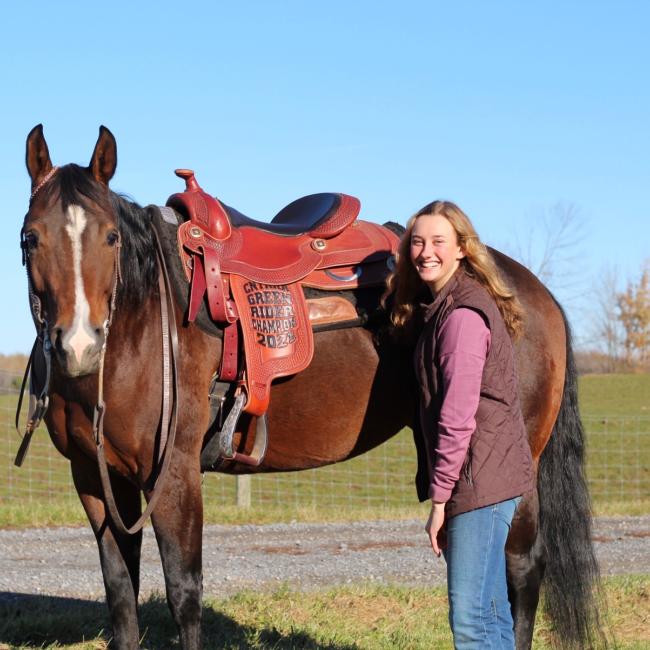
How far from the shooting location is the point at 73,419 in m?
3.24

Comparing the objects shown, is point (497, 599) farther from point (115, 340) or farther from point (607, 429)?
point (607, 429)

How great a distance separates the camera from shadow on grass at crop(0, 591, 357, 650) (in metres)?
4.05

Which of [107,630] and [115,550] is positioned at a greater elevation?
[115,550]

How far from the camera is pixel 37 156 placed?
10.1 ft

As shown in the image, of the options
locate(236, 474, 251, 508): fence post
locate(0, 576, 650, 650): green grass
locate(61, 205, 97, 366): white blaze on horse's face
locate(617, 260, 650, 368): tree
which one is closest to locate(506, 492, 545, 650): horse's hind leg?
locate(0, 576, 650, 650): green grass

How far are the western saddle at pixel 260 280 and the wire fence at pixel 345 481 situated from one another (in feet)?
19.7

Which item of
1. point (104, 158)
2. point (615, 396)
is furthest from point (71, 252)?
point (615, 396)

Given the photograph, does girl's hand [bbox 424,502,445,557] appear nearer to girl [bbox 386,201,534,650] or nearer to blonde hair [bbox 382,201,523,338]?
girl [bbox 386,201,534,650]

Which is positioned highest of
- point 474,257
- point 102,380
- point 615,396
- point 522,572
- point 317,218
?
point 317,218

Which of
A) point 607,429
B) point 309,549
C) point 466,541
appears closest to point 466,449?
point 466,541

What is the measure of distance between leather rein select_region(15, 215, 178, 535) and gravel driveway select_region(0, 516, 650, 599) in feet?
6.68

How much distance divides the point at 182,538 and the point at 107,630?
1404 mm

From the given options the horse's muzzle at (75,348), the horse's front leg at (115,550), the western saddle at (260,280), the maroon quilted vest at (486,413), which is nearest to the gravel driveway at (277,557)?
the horse's front leg at (115,550)

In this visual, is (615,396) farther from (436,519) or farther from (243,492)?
(436,519)
